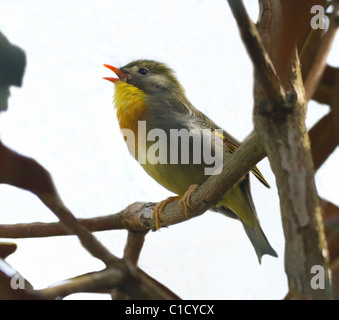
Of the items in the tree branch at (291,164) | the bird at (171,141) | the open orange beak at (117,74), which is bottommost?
the tree branch at (291,164)

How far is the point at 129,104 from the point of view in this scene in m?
2.01

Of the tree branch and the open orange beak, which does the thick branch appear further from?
the open orange beak

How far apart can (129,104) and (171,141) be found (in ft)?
1.08

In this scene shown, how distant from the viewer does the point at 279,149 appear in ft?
1.83

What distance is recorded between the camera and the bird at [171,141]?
5.95 ft

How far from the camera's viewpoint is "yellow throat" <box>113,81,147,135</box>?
6.39 ft

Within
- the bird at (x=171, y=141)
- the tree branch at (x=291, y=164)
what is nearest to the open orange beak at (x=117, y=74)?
the bird at (x=171, y=141)

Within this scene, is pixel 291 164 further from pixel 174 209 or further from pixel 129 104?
pixel 129 104

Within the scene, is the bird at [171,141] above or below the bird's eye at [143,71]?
below

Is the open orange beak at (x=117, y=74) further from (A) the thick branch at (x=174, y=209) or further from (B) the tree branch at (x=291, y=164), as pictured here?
(B) the tree branch at (x=291, y=164)

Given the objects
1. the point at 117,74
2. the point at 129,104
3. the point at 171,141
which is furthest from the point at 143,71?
the point at 171,141

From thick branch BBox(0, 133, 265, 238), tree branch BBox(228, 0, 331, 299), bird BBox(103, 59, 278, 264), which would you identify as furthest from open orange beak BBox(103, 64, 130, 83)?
tree branch BBox(228, 0, 331, 299)

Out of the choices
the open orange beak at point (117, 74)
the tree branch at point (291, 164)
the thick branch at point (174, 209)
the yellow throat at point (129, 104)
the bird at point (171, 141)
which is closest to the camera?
the tree branch at point (291, 164)
